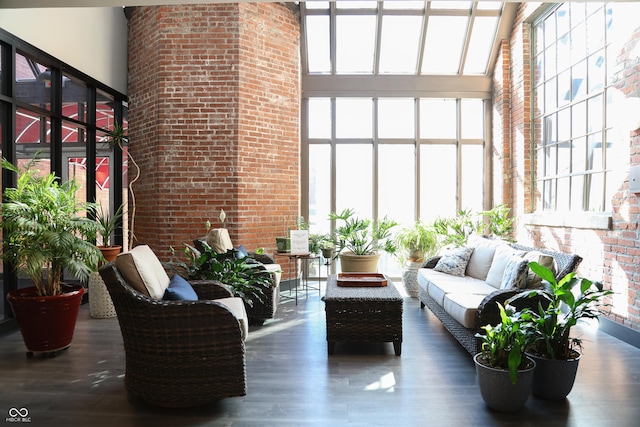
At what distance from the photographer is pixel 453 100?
709 centimetres

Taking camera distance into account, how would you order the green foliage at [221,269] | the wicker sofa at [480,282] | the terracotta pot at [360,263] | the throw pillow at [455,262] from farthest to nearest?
the terracotta pot at [360,263] → the throw pillow at [455,262] → the green foliage at [221,269] → the wicker sofa at [480,282]

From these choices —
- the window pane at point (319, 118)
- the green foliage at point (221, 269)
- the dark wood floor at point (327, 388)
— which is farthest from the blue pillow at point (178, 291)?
the window pane at point (319, 118)

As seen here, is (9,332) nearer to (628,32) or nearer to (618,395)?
(618,395)

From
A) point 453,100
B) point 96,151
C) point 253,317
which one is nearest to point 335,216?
point 253,317

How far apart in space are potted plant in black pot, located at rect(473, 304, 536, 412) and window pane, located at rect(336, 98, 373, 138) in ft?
15.8

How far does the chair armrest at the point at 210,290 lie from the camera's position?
345 cm

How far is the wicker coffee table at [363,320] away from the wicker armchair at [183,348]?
116 cm

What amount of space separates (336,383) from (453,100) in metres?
5.49

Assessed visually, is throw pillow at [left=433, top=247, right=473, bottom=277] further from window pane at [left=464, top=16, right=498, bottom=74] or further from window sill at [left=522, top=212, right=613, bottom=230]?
window pane at [left=464, top=16, right=498, bottom=74]

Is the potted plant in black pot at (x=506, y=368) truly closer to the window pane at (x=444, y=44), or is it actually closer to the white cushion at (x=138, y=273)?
the white cushion at (x=138, y=273)

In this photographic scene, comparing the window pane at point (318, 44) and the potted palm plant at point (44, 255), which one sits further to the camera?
the window pane at point (318, 44)

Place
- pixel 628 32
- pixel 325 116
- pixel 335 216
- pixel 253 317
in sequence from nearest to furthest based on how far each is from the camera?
pixel 628 32 < pixel 253 317 < pixel 335 216 < pixel 325 116

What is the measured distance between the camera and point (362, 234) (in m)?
6.27

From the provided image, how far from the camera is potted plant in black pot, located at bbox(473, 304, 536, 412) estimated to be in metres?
2.53
